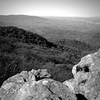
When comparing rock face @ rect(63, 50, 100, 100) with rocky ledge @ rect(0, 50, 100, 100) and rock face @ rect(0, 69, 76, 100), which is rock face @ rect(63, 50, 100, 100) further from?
rock face @ rect(0, 69, 76, 100)

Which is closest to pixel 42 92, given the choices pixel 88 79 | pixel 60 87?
pixel 60 87

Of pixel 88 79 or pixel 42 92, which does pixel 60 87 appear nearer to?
pixel 42 92

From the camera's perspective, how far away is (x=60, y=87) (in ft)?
12.1

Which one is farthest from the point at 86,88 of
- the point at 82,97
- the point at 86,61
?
the point at 86,61

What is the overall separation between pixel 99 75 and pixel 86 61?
3.70ft

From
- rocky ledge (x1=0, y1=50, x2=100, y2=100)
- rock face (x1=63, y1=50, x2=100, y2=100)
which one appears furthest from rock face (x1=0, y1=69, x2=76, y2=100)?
rock face (x1=63, y1=50, x2=100, y2=100)

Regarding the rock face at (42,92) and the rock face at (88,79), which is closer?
the rock face at (42,92)

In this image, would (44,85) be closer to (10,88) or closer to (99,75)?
(10,88)

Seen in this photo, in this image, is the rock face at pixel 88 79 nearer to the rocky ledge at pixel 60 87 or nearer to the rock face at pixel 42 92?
the rocky ledge at pixel 60 87

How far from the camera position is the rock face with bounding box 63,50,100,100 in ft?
13.4

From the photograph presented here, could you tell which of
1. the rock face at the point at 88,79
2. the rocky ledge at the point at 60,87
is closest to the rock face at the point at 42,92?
the rocky ledge at the point at 60,87

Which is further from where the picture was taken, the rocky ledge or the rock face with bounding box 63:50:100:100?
the rock face with bounding box 63:50:100:100

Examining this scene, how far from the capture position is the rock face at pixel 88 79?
4.08 metres

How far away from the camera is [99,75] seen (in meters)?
4.21
